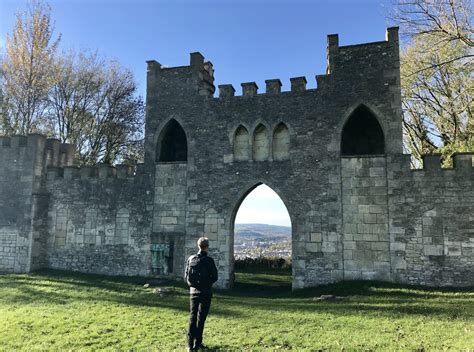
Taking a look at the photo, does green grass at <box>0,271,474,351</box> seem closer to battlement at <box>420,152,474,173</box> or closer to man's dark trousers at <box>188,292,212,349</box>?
man's dark trousers at <box>188,292,212,349</box>

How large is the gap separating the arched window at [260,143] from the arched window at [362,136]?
257 cm

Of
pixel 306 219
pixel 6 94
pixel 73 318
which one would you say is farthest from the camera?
pixel 6 94

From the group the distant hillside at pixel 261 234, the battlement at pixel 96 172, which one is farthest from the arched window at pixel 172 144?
the distant hillside at pixel 261 234

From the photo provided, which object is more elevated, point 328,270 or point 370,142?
point 370,142

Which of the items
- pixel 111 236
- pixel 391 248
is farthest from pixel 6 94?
pixel 391 248

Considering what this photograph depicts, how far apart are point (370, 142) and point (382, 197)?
2.31 metres

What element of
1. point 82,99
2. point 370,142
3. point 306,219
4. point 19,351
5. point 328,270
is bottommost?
point 19,351

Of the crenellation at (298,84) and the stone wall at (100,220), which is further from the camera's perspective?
the stone wall at (100,220)

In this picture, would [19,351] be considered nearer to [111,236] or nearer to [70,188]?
[111,236]

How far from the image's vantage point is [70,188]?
14.7 metres

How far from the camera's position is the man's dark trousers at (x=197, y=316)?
588cm

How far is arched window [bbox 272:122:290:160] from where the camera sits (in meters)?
12.5

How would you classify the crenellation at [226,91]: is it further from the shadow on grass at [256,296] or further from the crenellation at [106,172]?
the shadow on grass at [256,296]

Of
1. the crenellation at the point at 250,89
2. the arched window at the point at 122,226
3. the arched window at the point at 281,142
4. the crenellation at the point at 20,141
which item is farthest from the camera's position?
the crenellation at the point at 20,141
